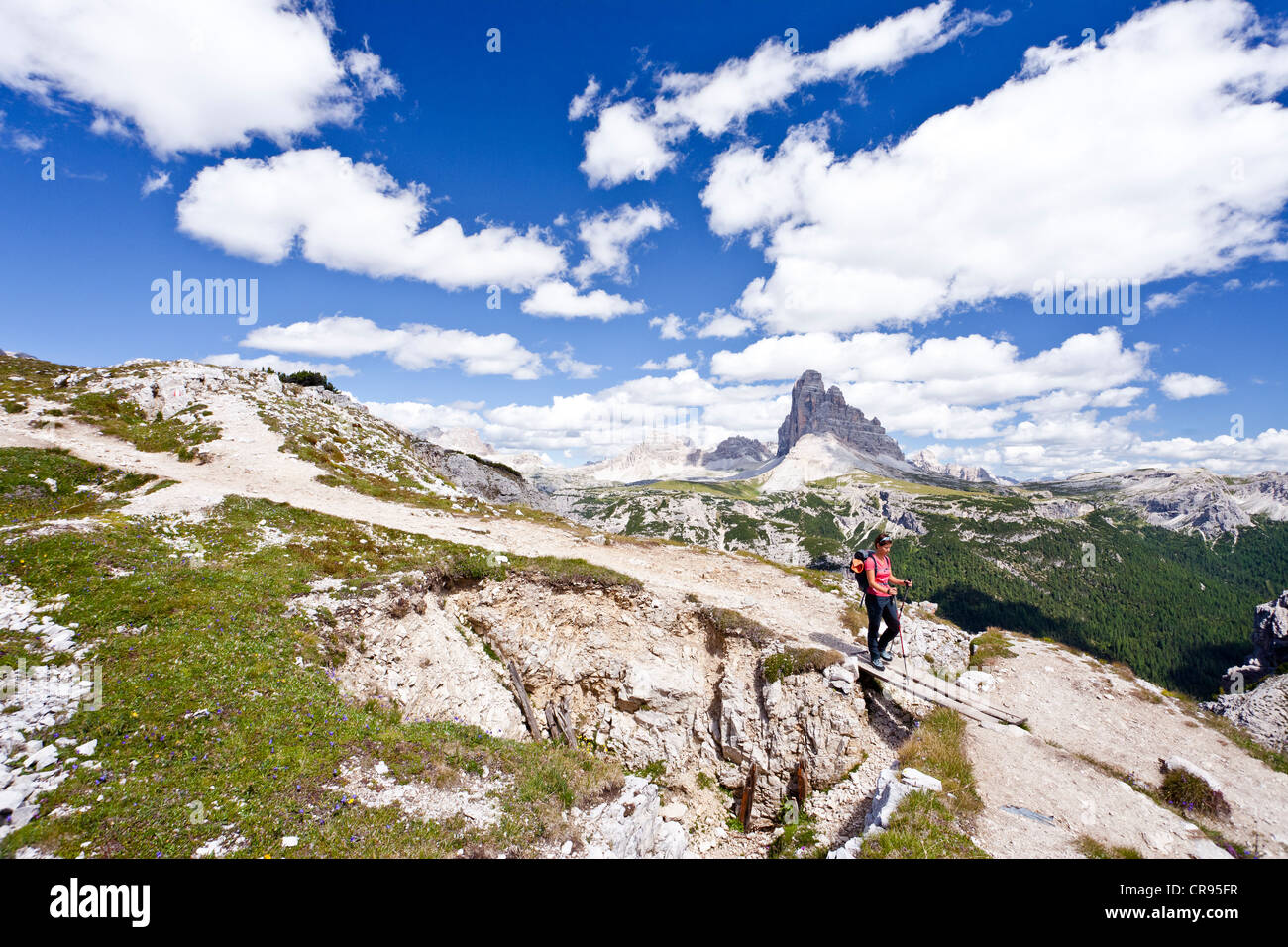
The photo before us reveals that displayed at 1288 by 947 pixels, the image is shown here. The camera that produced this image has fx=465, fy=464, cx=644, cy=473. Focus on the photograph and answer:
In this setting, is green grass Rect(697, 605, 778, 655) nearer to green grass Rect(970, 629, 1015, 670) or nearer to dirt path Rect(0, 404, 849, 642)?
dirt path Rect(0, 404, 849, 642)

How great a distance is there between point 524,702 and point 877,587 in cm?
1800

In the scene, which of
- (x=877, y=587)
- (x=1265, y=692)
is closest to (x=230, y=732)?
(x=877, y=587)

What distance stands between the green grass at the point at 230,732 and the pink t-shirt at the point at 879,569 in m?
13.4

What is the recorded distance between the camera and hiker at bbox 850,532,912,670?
18.1 m

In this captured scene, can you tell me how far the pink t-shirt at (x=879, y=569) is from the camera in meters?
18.1

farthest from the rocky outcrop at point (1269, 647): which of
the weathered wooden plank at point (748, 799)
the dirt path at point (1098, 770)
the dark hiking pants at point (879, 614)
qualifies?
the weathered wooden plank at point (748, 799)

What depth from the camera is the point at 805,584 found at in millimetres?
31859

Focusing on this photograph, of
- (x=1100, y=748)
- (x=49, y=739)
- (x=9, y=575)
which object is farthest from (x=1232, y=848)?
(x=9, y=575)

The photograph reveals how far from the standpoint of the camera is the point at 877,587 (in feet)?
59.7

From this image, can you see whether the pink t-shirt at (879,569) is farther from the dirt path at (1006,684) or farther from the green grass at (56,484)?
the green grass at (56,484)

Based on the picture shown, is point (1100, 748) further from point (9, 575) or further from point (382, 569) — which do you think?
point (9, 575)

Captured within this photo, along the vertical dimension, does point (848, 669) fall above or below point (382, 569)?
below
